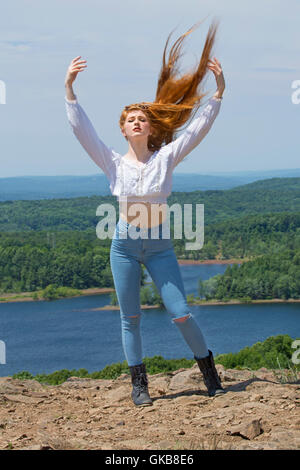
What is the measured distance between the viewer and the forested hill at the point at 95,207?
115438 millimetres

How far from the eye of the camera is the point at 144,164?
15.6 ft

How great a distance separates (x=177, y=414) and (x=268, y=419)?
611 millimetres

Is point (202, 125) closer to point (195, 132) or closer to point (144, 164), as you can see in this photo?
point (195, 132)

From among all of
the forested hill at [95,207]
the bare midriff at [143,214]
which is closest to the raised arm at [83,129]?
the bare midriff at [143,214]

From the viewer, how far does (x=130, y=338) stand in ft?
15.9

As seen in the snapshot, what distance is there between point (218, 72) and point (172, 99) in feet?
1.17

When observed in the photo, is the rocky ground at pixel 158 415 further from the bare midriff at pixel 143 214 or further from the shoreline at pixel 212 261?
the shoreline at pixel 212 261

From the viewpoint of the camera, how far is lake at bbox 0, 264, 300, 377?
51.7 meters

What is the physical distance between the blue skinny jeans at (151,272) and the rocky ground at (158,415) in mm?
491

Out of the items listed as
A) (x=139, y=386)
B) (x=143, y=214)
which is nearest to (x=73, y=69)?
(x=143, y=214)

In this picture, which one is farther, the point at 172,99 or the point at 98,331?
the point at 98,331

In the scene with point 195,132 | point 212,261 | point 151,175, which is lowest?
point 212,261
